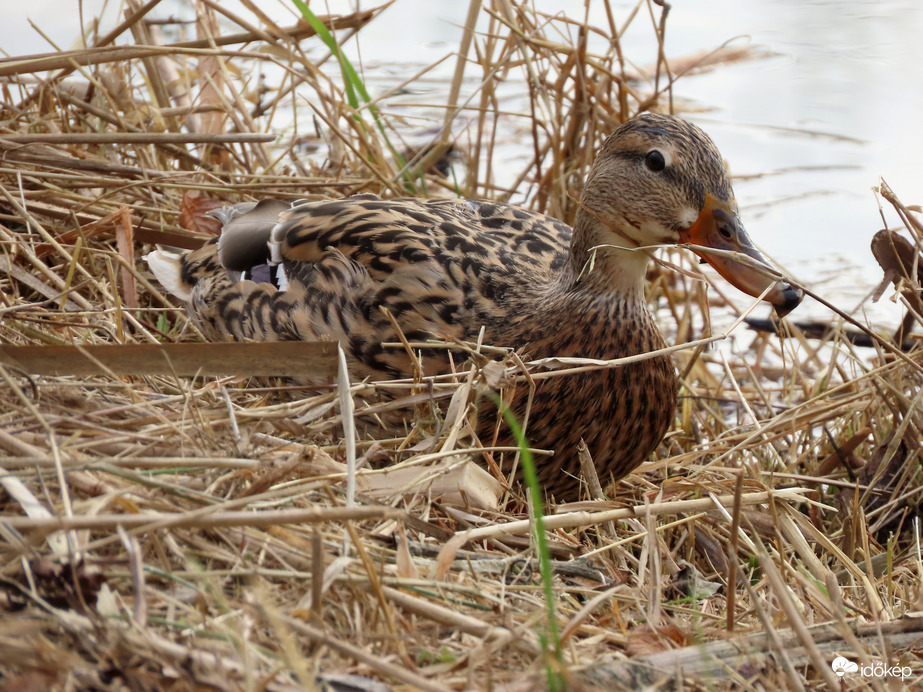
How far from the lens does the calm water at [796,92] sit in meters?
5.20

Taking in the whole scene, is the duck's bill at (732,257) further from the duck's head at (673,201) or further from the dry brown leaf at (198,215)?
the dry brown leaf at (198,215)

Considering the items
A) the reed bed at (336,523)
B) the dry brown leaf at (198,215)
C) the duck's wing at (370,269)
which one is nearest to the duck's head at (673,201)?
the duck's wing at (370,269)

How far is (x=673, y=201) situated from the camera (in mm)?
2947

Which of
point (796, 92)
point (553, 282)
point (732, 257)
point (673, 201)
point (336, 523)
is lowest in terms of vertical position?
point (336, 523)

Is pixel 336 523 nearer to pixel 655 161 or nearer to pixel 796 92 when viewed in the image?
pixel 655 161

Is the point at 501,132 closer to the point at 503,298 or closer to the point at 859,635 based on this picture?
the point at 503,298

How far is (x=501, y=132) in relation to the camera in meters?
6.25

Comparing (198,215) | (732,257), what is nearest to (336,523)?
(732,257)

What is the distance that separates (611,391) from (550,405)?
0.20 m

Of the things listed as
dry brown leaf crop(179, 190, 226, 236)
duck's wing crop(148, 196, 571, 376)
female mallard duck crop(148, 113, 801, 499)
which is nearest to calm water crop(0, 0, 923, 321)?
dry brown leaf crop(179, 190, 226, 236)

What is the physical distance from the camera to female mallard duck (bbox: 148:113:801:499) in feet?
9.55

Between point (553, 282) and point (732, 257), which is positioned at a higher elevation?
point (732, 257)

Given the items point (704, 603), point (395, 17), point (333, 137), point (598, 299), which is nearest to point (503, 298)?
point (598, 299)

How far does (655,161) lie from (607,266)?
34cm
